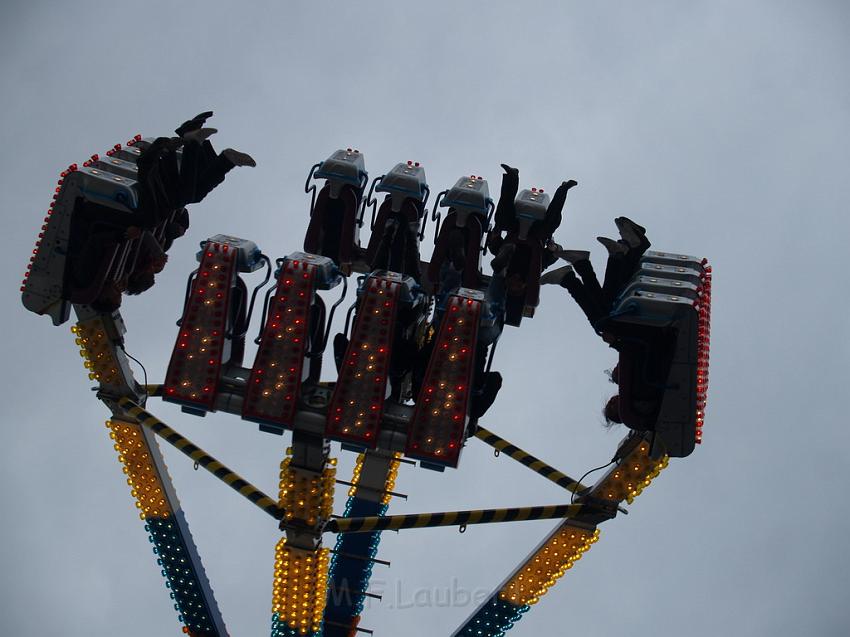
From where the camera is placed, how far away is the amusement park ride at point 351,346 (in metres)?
18.8

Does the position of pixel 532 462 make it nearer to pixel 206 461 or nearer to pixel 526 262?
pixel 526 262

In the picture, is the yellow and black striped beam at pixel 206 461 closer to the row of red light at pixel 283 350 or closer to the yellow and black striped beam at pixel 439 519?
the yellow and black striped beam at pixel 439 519

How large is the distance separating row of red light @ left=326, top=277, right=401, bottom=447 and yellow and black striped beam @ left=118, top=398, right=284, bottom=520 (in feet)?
6.65

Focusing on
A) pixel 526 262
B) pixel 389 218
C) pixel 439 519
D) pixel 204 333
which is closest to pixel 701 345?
pixel 526 262

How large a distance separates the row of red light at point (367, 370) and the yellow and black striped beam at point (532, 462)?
3703mm

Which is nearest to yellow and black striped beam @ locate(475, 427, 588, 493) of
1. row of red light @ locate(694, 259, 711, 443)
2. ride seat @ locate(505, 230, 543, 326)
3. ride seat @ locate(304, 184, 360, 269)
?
ride seat @ locate(505, 230, 543, 326)

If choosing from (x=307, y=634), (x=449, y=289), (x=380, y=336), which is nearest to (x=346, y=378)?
(x=380, y=336)

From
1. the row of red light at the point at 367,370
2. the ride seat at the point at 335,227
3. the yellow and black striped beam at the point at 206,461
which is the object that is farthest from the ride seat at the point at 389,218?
the yellow and black striped beam at the point at 206,461

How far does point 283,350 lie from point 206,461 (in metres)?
2.42

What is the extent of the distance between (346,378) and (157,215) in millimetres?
3629

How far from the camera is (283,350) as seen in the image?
61.7ft

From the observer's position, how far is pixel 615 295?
19.7m

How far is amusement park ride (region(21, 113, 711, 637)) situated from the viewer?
18.8 meters

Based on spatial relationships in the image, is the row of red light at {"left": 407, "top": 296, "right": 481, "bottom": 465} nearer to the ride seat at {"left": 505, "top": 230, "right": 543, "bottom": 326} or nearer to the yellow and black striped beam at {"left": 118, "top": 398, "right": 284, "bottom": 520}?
the yellow and black striped beam at {"left": 118, "top": 398, "right": 284, "bottom": 520}
